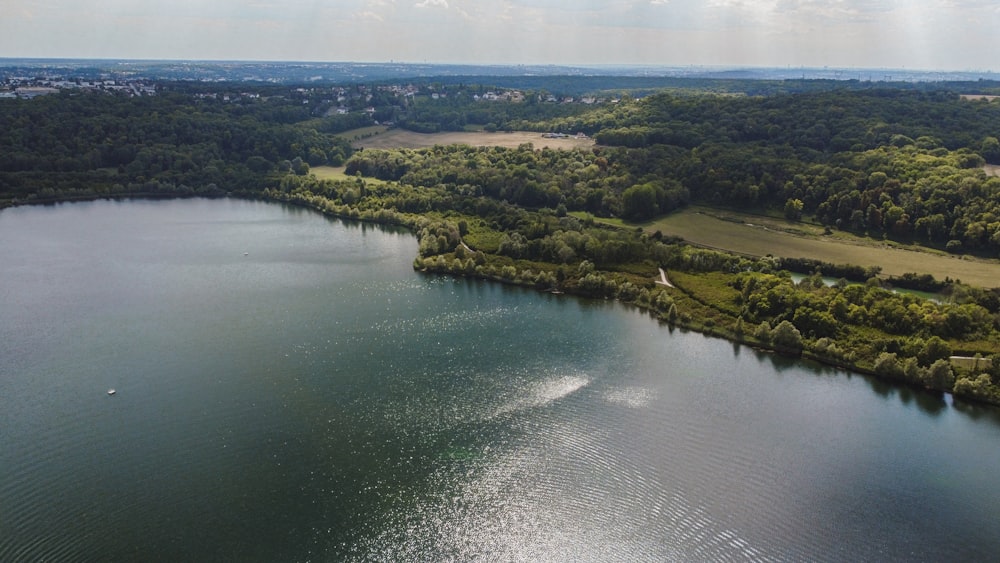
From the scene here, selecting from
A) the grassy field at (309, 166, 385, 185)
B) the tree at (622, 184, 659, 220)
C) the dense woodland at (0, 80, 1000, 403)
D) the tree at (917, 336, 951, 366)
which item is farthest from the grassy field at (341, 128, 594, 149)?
the tree at (917, 336, 951, 366)

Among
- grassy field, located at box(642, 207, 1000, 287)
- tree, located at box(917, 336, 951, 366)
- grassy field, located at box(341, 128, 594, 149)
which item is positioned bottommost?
tree, located at box(917, 336, 951, 366)

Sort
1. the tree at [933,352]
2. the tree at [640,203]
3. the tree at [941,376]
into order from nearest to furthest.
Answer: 1. the tree at [941,376]
2. the tree at [933,352]
3. the tree at [640,203]

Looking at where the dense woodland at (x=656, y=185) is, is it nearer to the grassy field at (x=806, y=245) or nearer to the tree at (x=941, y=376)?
the tree at (x=941, y=376)

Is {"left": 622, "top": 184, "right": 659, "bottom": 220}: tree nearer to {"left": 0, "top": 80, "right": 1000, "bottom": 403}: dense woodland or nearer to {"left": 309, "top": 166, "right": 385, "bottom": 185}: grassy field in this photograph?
{"left": 0, "top": 80, "right": 1000, "bottom": 403}: dense woodland

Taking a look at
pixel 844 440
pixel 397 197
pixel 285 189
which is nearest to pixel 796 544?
pixel 844 440

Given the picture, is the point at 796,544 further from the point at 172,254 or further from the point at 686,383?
the point at 172,254

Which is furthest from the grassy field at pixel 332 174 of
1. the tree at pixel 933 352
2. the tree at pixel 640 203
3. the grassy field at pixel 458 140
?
the tree at pixel 933 352
